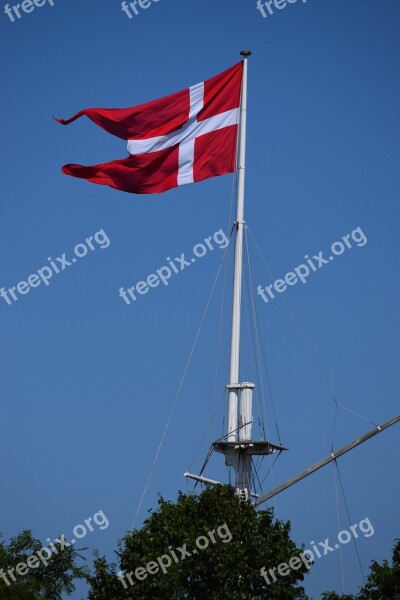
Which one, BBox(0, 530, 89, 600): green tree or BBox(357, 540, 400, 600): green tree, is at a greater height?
BBox(0, 530, 89, 600): green tree

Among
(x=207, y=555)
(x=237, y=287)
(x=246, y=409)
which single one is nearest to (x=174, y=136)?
(x=237, y=287)

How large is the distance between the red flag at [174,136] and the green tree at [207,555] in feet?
46.9

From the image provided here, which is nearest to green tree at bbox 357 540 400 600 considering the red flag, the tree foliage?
the tree foliage

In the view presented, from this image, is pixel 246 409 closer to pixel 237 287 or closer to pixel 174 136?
pixel 237 287

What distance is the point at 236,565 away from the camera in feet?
190

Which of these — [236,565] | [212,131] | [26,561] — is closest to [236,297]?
[212,131]

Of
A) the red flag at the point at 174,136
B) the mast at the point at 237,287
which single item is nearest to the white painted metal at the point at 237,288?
the mast at the point at 237,287

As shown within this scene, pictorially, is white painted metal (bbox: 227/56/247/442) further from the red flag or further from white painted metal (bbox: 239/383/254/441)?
the red flag

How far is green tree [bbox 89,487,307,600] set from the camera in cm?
5769

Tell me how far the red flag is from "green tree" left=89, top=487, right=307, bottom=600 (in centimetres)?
1429

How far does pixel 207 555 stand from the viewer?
58000 millimetres

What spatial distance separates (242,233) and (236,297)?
117 inches

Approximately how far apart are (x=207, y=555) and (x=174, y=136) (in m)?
19.4

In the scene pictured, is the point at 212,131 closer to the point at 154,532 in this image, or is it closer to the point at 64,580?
the point at 154,532
